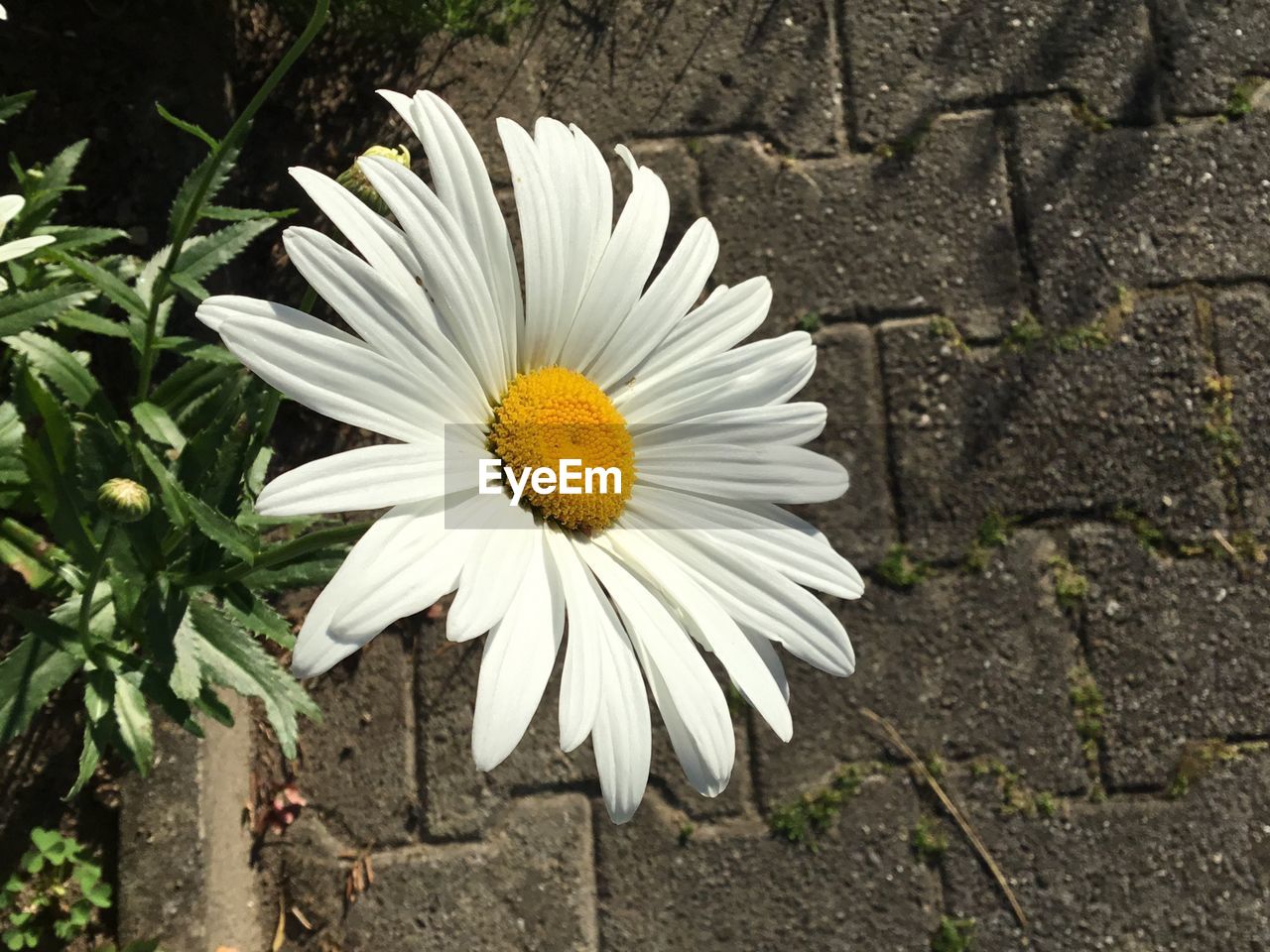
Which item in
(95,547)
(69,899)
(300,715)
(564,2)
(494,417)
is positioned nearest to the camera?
(494,417)

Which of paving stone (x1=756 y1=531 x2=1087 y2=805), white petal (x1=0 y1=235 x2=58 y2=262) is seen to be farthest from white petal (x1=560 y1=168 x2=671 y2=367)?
paving stone (x1=756 y1=531 x2=1087 y2=805)

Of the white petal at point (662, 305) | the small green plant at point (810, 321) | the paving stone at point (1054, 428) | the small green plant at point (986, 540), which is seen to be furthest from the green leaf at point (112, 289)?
the small green plant at point (986, 540)

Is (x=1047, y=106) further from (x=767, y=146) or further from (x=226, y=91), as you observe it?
(x=226, y=91)

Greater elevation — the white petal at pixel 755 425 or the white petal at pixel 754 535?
the white petal at pixel 755 425

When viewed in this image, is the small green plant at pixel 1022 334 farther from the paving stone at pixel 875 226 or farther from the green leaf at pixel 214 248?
the green leaf at pixel 214 248

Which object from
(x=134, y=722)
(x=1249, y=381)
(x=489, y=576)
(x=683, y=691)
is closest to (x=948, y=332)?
(x=1249, y=381)

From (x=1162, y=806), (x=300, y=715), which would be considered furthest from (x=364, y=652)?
(x=1162, y=806)
